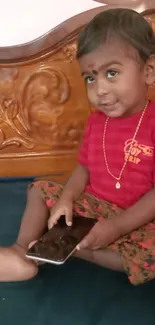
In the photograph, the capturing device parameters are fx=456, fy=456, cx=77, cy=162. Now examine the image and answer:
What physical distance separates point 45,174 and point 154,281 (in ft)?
1.94

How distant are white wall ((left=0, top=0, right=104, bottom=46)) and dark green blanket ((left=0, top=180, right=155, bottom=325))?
69cm

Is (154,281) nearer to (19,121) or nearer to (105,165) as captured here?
(105,165)

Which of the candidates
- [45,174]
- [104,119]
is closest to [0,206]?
[45,174]

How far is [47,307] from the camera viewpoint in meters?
0.79

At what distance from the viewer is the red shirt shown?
0.91 meters

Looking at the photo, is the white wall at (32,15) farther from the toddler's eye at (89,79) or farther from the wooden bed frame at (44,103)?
the toddler's eye at (89,79)

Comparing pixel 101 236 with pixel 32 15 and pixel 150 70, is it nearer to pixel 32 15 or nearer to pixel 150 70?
pixel 150 70

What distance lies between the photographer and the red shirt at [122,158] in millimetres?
913

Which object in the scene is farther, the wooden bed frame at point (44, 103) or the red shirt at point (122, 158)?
the wooden bed frame at point (44, 103)

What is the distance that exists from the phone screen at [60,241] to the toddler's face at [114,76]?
0.23 meters

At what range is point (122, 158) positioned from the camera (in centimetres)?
94

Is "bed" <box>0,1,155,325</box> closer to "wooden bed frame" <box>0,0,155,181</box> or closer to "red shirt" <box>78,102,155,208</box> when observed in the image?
"wooden bed frame" <box>0,0,155,181</box>

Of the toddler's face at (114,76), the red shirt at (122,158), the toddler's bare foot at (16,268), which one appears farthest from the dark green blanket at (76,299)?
the toddler's face at (114,76)

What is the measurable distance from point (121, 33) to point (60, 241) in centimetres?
40
